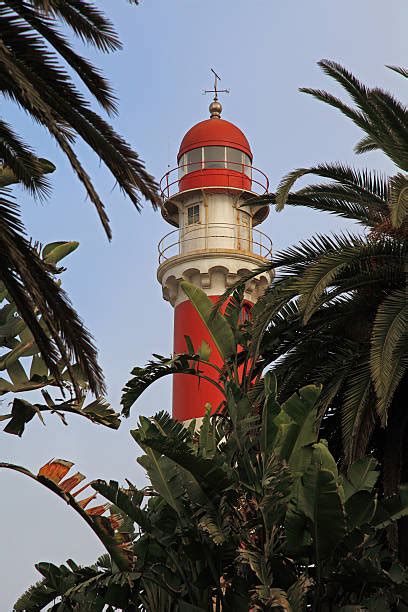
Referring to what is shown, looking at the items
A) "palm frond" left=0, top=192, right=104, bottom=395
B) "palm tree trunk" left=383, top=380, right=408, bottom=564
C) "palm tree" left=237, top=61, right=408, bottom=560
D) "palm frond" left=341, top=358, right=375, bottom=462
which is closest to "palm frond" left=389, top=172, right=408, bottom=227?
"palm tree" left=237, top=61, right=408, bottom=560

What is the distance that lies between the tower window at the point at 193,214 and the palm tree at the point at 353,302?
49.2ft

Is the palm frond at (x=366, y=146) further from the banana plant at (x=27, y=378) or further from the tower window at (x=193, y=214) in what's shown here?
the tower window at (x=193, y=214)

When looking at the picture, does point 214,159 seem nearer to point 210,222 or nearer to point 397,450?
point 210,222

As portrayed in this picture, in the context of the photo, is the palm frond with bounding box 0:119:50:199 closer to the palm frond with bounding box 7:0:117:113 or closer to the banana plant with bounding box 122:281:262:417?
the palm frond with bounding box 7:0:117:113

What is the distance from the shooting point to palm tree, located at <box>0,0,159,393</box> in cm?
904

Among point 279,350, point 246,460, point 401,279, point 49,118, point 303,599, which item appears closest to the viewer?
point 49,118

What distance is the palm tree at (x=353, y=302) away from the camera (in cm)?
1448

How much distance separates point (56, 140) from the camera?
29.3 feet

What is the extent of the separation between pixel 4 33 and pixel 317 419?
7.87 m

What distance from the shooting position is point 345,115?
16.2 m

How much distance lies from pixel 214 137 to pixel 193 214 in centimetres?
236

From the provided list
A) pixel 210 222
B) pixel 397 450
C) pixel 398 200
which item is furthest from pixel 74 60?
pixel 210 222

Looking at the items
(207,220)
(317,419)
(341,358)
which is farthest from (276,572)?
(207,220)

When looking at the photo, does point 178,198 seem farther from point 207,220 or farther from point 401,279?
point 401,279
